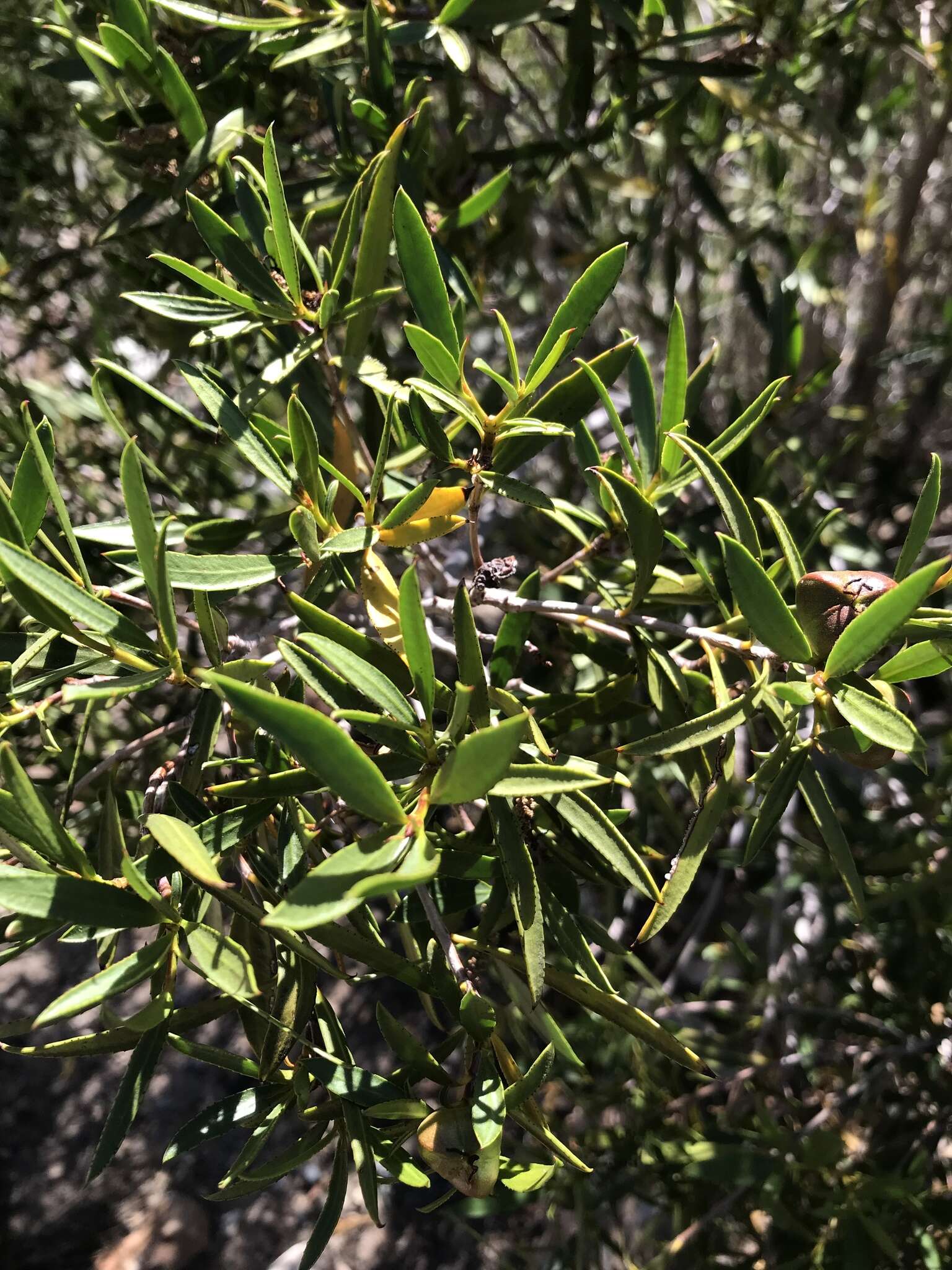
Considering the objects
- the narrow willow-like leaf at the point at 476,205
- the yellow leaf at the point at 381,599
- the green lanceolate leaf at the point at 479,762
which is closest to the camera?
the green lanceolate leaf at the point at 479,762

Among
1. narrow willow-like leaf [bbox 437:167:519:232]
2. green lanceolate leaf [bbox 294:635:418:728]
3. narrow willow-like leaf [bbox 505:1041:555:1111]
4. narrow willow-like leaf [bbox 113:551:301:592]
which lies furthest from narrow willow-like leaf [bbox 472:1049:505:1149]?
narrow willow-like leaf [bbox 437:167:519:232]

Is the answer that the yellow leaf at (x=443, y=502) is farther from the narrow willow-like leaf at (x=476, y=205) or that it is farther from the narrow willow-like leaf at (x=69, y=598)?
the narrow willow-like leaf at (x=476, y=205)

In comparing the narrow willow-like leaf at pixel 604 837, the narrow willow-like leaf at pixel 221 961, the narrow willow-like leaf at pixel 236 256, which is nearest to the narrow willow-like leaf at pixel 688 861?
the narrow willow-like leaf at pixel 604 837

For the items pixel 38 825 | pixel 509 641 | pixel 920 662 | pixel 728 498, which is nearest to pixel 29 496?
pixel 38 825

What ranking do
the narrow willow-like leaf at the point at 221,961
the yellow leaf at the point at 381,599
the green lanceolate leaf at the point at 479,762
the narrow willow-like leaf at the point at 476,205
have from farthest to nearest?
the narrow willow-like leaf at the point at 476,205, the yellow leaf at the point at 381,599, the narrow willow-like leaf at the point at 221,961, the green lanceolate leaf at the point at 479,762

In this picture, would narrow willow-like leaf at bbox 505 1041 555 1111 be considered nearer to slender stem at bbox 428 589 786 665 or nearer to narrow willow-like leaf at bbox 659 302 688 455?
slender stem at bbox 428 589 786 665

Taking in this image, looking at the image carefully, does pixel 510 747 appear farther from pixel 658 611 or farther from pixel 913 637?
pixel 658 611

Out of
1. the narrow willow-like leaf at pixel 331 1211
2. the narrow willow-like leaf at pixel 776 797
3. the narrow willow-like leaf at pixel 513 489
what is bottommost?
the narrow willow-like leaf at pixel 331 1211
